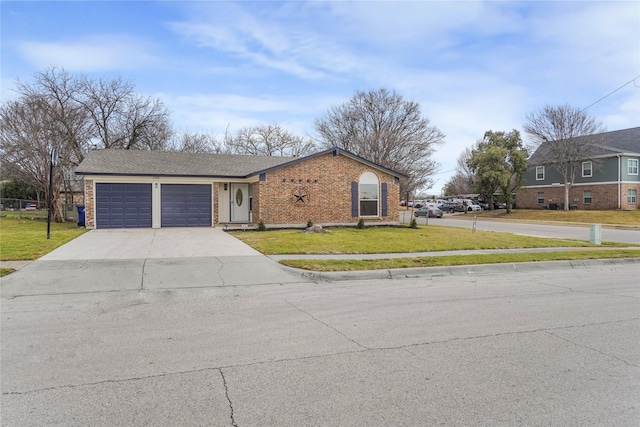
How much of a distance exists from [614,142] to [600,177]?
18.0ft

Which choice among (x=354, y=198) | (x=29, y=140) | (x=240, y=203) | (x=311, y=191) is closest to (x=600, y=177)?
(x=354, y=198)

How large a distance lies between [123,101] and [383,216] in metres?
23.0

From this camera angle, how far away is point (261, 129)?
5078 cm

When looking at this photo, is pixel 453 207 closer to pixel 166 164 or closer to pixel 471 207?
pixel 471 207

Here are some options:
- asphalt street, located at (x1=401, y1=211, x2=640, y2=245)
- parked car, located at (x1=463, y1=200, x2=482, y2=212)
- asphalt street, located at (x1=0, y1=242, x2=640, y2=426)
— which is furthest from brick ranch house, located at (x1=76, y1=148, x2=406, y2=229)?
parked car, located at (x1=463, y1=200, x2=482, y2=212)

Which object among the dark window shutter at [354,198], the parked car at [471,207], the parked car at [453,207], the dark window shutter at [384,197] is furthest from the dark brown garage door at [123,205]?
the parked car at [453,207]

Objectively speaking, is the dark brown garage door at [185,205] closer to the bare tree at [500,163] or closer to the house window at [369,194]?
the house window at [369,194]

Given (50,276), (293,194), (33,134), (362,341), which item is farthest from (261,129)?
(362,341)

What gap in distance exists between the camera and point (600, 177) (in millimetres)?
41500

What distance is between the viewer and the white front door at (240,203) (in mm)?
24328

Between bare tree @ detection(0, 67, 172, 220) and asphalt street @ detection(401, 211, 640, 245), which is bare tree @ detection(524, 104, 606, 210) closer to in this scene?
asphalt street @ detection(401, 211, 640, 245)

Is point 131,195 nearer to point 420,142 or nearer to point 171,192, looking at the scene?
point 171,192

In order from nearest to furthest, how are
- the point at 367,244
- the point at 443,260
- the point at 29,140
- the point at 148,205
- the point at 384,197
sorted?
the point at 443,260
the point at 367,244
the point at 148,205
the point at 384,197
the point at 29,140

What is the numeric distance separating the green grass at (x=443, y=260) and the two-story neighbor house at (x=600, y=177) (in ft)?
102
